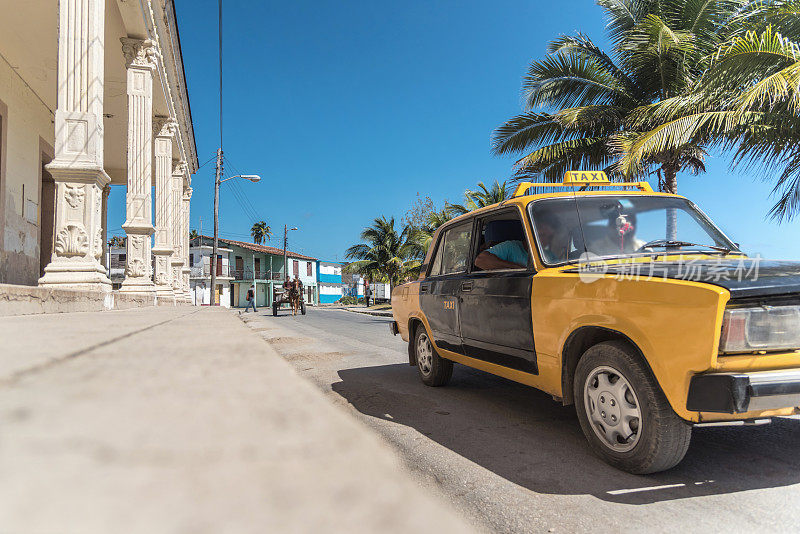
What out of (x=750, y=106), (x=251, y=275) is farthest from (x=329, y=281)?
(x=750, y=106)

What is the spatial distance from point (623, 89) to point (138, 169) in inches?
454

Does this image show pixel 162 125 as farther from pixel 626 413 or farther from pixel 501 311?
pixel 626 413

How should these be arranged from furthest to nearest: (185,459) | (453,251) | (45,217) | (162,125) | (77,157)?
(45,217)
(162,125)
(77,157)
(453,251)
(185,459)

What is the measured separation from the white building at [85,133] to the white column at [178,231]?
2.5 inches

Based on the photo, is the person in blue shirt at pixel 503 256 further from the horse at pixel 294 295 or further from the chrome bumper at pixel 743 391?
the horse at pixel 294 295

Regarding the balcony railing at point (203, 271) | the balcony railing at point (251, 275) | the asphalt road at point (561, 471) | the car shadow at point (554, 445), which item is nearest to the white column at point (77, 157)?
the car shadow at point (554, 445)

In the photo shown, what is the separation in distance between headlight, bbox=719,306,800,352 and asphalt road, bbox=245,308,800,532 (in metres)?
0.68

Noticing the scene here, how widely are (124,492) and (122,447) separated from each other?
0.06 metres

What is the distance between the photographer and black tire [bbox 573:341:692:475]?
229 cm

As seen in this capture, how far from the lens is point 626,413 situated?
2.47m

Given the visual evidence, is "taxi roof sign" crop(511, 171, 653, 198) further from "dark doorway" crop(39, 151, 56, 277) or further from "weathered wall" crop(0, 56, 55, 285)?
"dark doorway" crop(39, 151, 56, 277)

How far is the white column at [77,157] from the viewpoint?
592cm

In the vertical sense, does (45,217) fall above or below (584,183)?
above

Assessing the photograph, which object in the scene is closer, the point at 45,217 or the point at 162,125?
the point at 162,125
